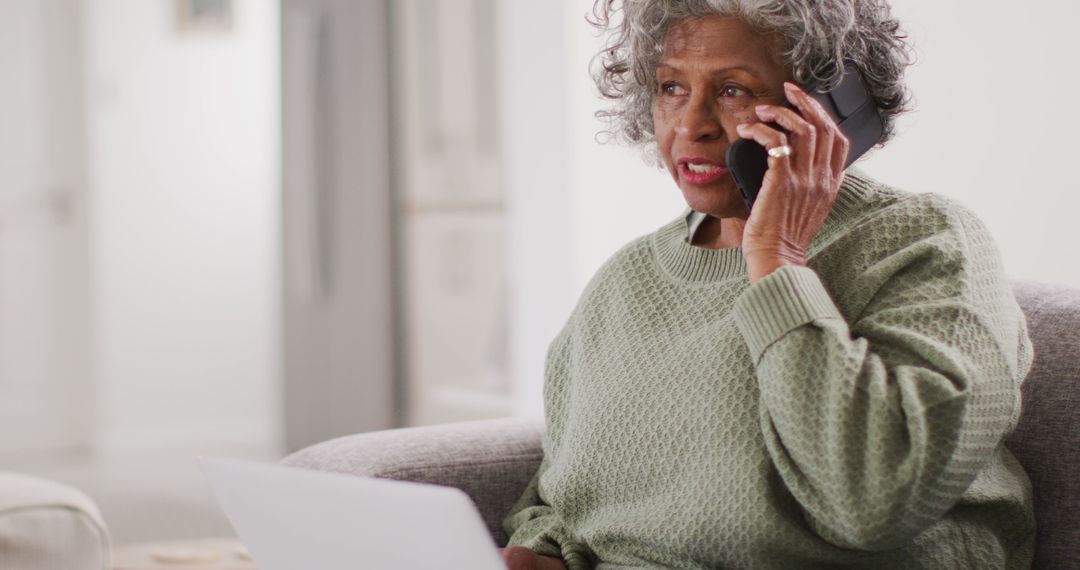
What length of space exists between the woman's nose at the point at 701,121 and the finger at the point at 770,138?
0.23 feet

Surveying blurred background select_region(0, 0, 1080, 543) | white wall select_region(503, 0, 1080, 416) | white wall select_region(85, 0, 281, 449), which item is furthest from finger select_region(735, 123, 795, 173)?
white wall select_region(85, 0, 281, 449)

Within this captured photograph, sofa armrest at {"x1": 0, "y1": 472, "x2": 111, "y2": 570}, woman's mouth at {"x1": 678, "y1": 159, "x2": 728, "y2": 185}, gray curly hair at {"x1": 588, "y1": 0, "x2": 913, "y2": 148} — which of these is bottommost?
sofa armrest at {"x1": 0, "y1": 472, "x2": 111, "y2": 570}

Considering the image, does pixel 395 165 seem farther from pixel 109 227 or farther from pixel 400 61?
pixel 109 227

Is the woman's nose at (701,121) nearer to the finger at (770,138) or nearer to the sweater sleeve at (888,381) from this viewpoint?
the finger at (770,138)

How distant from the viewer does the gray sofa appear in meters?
1.23

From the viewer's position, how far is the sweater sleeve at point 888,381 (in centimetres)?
98

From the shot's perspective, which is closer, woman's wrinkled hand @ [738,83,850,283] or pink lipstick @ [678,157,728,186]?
woman's wrinkled hand @ [738,83,850,283]

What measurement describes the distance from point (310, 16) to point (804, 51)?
10.7ft

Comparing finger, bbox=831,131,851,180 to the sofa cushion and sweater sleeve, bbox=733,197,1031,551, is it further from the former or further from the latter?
the sofa cushion

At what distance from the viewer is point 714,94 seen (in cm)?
120

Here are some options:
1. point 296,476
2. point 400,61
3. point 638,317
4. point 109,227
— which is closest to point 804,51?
point 638,317

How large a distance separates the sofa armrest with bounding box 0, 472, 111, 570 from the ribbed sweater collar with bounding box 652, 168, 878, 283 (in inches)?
29.1

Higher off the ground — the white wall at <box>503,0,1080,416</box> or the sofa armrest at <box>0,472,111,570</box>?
the white wall at <box>503,0,1080,416</box>

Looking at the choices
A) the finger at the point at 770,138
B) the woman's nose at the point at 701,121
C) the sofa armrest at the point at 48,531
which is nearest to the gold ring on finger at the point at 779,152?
the finger at the point at 770,138
